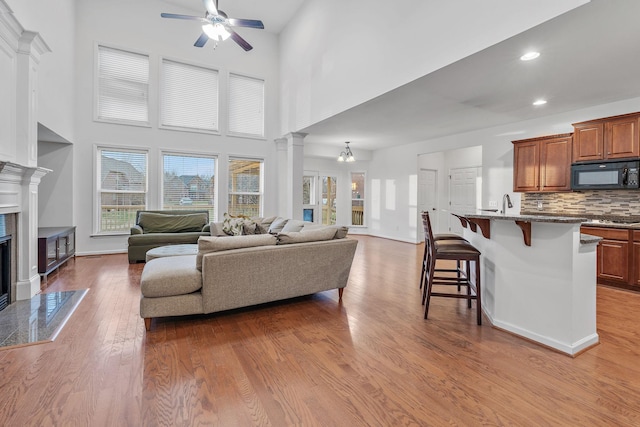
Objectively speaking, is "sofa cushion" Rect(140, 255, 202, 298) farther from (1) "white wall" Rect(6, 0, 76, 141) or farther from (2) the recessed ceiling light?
(2) the recessed ceiling light

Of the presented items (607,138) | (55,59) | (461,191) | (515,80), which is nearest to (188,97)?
(55,59)

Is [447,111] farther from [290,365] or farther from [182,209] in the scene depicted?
[182,209]

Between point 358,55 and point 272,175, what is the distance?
3.92 metres

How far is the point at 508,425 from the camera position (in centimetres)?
158

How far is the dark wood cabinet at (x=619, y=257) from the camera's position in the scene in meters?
3.97

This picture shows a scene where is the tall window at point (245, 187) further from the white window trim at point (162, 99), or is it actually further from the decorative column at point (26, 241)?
the decorative column at point (26, 241)

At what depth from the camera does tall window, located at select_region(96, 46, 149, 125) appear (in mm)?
6207

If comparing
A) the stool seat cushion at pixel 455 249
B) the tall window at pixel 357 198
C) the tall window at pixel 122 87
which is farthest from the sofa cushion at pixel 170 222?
the tall window at pixel 357 198

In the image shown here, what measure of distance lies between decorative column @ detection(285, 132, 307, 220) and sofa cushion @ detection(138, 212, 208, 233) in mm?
1935

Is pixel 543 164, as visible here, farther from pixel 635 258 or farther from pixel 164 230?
pixel 164 230

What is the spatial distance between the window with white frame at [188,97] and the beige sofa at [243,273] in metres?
4.76

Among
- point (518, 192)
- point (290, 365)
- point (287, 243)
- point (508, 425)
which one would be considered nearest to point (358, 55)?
point (287, 243)

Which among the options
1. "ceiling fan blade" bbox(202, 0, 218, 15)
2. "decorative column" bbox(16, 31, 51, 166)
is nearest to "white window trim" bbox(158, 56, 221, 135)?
"decorative column" bbox(16, 31, 51, 166)

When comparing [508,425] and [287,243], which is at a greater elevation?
[287,243]
